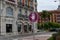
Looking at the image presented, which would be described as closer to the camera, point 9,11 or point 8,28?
point 8,28

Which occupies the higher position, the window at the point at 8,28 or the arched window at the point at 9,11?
the arched window at the point at 9,11

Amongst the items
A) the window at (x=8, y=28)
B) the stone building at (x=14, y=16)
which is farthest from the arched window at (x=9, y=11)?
the window at (x=8, y=28)

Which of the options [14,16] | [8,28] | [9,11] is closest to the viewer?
[8,28]

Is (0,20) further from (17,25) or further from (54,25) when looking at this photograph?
(54,25)

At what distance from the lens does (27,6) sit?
2313 inches

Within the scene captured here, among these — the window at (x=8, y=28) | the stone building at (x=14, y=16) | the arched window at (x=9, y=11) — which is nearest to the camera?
the stone building at (x=14, y=16)

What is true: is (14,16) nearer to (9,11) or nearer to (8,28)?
(9,11)

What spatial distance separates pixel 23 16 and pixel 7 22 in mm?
9647

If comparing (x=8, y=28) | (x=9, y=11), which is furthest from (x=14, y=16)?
(x=8, y=28)

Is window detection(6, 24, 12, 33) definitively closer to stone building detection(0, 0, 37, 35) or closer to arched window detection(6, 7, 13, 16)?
stone building detection(0, 0, 37, 35)

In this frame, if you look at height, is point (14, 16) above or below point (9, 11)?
below

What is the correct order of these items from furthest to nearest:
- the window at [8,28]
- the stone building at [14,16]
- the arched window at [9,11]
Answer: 1. the arched window at [9,11]
2. the window at [8,28]
3. the stone building at [14,16]

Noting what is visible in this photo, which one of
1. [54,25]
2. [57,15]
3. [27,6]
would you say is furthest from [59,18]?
[27,6]

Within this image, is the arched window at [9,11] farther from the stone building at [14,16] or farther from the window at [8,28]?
the window at [8,28]
